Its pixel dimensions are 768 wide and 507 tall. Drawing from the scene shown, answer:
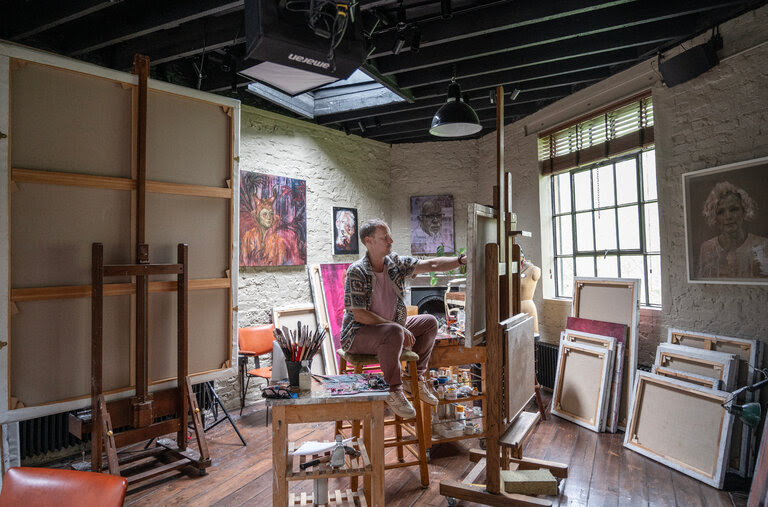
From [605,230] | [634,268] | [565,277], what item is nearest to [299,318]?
[565,277]

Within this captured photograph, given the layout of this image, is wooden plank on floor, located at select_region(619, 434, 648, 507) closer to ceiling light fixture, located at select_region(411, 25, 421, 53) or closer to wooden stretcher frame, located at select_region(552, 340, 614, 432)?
wooden stretcher frame, located at select_region(552, 340, 614, 432)

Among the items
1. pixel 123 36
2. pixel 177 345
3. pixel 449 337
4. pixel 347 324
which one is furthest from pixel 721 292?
pixel 123 36

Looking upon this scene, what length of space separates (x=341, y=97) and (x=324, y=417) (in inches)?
173

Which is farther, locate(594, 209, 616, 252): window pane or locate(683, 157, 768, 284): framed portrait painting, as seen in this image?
locate(594, 209, 616, 252): window pane

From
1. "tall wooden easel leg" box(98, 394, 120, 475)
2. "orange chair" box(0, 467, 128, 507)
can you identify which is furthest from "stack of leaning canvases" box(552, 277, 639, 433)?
"orange chair" box(0, 467, 128, 507)

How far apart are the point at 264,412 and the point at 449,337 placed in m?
2.45

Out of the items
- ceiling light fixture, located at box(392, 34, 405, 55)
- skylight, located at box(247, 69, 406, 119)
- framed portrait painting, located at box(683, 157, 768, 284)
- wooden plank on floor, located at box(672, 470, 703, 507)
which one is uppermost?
skylight, located at box(247, 69, 406, 119)

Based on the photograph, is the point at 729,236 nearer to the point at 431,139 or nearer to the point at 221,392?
the point at 431,139

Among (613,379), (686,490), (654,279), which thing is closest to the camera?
(686,490)

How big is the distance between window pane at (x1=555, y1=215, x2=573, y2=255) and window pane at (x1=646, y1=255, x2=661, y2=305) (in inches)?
40.3

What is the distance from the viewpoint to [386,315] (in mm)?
3041

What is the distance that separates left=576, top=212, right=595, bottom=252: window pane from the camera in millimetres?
4934

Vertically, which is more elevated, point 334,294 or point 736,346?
point 334,294

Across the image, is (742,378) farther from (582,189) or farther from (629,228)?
(582,189)
